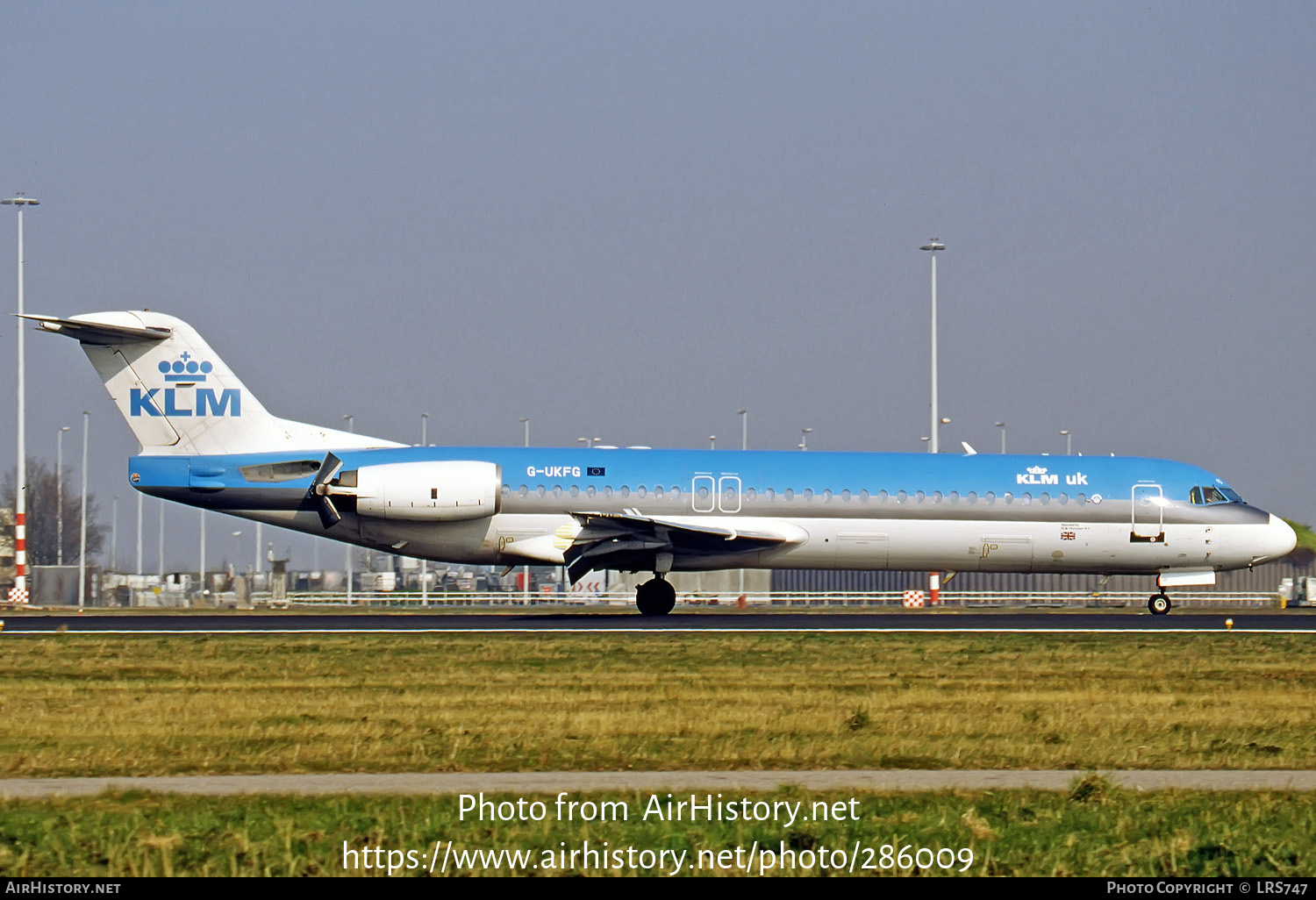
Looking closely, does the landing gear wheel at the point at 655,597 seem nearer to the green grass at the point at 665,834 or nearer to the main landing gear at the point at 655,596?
the main landing gear at the point at 655,596

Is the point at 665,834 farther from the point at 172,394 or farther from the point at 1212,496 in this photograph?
the point at 1212,496

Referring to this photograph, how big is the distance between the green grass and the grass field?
2.16m

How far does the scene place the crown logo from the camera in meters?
33.2

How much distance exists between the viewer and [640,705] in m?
16.4

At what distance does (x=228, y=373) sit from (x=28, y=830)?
83.3 ft

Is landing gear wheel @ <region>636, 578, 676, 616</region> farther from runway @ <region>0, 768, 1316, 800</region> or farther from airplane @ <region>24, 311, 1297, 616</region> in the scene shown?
runway @ <region>0, 768, 1316, 800</region>

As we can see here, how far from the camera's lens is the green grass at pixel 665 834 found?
848cm

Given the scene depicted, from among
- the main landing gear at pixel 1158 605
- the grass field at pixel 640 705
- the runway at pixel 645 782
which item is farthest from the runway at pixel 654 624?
the runway at pixel 645 782

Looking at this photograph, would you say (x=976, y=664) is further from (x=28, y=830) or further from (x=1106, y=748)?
(x=28, y=830)

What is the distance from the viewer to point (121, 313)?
33.4 metres

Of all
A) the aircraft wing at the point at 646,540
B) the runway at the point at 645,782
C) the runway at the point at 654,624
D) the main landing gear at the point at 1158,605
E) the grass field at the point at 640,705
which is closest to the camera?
the runway at the point at 645,782

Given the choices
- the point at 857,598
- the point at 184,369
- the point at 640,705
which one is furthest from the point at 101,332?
the point at 857,598

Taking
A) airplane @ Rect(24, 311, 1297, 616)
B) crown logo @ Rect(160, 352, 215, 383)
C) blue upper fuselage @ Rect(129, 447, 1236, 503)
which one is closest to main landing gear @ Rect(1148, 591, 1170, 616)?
airplane @ Rect(24, 311, 1297, 616)
